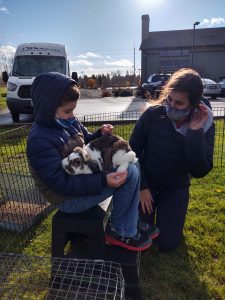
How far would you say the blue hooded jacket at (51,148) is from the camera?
212 cm

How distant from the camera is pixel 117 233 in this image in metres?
2.52

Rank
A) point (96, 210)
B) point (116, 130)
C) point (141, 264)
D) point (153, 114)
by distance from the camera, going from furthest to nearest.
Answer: point (116, 130) < point (153, 114) < point (141, 264) < point (96, 210)

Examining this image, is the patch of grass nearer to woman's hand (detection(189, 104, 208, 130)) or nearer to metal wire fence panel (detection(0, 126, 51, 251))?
woman's hand (detection(189, 104, 208, 130))

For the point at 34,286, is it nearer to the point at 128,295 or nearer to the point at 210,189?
the point at 128,295

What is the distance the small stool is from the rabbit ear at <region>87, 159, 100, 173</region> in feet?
1.23

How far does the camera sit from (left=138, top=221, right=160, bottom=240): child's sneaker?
2.74 m

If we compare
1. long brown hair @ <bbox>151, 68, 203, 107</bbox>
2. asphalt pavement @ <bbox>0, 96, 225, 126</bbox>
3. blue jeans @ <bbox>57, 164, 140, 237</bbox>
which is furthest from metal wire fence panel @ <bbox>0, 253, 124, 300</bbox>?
asphalt pavement @ <bbox>0, 96, 225, 126</bbox>

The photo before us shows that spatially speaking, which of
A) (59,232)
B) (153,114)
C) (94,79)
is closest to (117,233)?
(59,232)

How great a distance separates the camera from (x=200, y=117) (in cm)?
279

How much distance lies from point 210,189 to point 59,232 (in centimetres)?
253

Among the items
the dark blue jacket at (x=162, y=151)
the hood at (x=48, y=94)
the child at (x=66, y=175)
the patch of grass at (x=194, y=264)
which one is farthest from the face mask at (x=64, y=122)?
the patch of grass at (x=194, y=264)

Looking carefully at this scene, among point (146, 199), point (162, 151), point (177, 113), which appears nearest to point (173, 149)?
point (162, 151)

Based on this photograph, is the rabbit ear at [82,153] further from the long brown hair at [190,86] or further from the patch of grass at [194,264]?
the patch of grass at [194,264]

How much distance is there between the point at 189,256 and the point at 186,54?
37.7 metres
